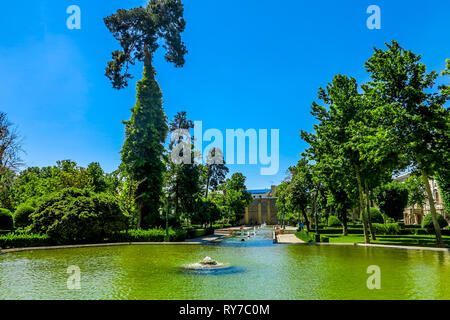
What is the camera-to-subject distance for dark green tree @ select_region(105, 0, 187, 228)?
31.5 m

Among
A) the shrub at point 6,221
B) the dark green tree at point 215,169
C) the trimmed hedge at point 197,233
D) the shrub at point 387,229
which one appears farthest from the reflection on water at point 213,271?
the dark green tree at point 215,169

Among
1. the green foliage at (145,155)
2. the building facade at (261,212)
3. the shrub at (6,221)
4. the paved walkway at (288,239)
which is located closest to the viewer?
the paved walkway at (288,239)

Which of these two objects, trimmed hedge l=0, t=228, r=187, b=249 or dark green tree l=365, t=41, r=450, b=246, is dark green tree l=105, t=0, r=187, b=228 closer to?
trimmed hedge l=0, t=228, r=187, b=249

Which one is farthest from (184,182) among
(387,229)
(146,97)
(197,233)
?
(387,229)

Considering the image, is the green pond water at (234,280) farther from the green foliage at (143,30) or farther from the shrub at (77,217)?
the green foliage at (143,30)

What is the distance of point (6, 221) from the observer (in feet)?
108

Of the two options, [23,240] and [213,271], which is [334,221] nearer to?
[213,271]

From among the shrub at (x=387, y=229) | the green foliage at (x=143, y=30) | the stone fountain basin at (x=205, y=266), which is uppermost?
the green foliage at (x=143, y=30)

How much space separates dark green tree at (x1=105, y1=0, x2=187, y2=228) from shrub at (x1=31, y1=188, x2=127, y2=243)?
6200 millimetres

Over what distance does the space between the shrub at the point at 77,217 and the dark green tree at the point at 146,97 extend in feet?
20.3

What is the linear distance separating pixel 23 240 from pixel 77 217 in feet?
11.8

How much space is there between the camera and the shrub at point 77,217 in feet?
74.8
